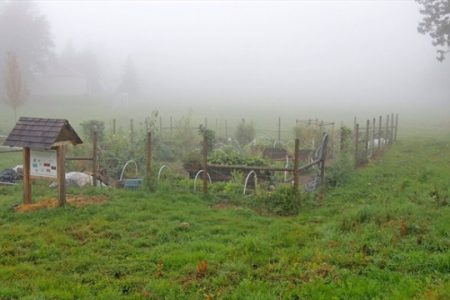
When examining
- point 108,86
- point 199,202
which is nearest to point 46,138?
point 199,202

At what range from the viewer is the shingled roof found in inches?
377

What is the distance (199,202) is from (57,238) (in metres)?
3.73

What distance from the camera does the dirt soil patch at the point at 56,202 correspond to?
32.3ft

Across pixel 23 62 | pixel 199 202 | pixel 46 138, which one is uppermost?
pixel 23 62

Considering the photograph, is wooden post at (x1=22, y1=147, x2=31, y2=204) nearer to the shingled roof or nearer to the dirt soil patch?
the dirt soil patch

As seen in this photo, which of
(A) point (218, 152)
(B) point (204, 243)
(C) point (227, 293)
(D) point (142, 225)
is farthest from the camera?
(A) point (218, 152)

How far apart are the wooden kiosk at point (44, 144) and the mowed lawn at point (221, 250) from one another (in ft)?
2.32

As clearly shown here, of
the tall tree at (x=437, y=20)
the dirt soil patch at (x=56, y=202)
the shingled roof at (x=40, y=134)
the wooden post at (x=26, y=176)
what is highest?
the tall tree at (x=437, y=20)

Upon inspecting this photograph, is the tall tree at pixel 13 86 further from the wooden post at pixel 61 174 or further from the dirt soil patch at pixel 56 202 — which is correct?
the wooden post at pixel 61 174

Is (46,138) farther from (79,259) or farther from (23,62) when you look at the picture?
(23,62)

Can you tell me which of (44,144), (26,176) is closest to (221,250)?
(44,144)

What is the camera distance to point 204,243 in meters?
7.66

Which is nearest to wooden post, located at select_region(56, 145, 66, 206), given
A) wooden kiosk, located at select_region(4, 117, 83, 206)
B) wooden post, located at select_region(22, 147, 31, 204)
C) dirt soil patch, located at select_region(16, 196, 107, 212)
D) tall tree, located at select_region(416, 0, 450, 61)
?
wooden kiosk, located at select_region(4, 117, 83, 206)

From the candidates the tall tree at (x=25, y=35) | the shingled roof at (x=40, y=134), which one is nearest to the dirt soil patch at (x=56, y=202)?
the shingled roof at (x=40, y=134)
